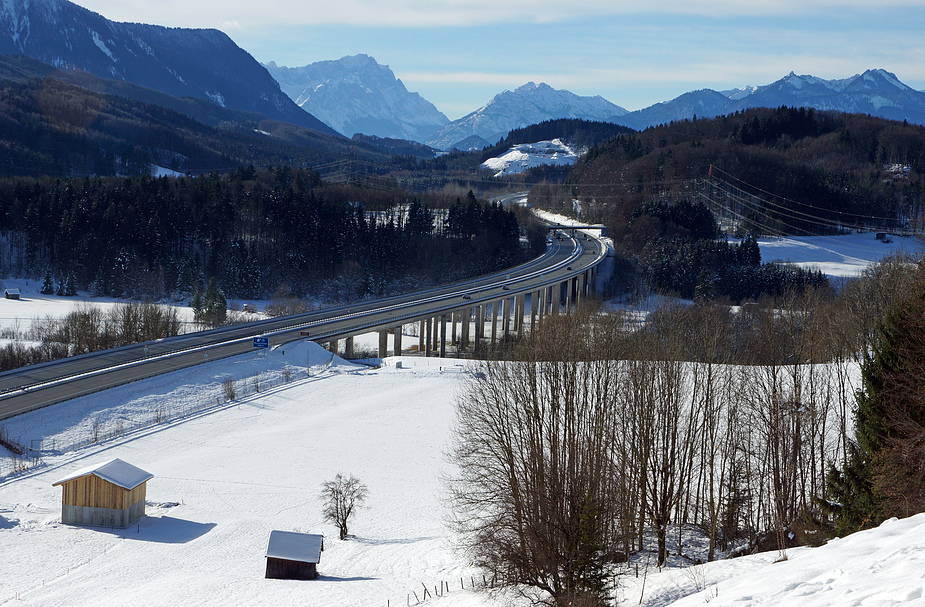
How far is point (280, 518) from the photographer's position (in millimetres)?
36156

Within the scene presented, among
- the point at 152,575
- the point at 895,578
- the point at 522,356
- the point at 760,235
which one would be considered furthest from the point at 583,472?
the point at 760,235

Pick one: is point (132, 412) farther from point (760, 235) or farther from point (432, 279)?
point (760, 235)

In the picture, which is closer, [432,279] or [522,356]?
[522,356]

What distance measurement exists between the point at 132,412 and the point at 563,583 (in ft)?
123

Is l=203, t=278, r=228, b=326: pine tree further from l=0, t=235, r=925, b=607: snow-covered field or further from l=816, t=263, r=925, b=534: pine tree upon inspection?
l=816, t=263, r=925, b=534: pine tree

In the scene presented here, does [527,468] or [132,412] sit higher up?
[527,468]

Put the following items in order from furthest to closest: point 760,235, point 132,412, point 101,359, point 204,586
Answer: point 760,235 → point 101,359 → point 132,412 → point 204,586

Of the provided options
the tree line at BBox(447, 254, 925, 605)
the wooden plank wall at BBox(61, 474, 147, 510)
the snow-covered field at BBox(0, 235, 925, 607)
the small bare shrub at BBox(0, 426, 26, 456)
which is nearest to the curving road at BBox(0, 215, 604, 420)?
the small bare shrub at BBox(0, 426, 26, 456)

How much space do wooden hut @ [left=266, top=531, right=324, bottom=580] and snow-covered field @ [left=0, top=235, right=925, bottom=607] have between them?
1.99ft

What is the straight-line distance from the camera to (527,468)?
25406 mm

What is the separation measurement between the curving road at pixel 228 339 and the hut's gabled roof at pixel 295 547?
24321 mm

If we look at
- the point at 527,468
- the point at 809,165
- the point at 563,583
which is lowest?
the point at 563,583

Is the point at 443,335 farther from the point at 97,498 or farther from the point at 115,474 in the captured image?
the point at 97,498

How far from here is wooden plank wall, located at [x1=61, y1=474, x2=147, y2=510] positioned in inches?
1318
